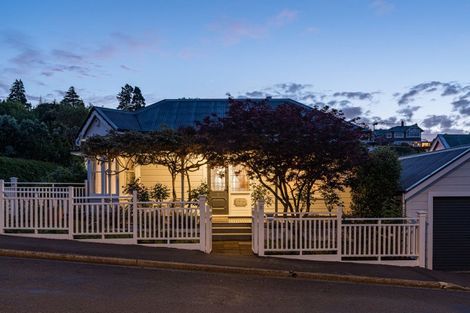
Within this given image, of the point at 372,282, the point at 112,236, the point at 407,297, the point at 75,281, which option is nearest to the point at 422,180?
the point at 372,282

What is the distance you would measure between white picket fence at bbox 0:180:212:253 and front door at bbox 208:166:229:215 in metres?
4.67

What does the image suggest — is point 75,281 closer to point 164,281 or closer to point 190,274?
point 164,281

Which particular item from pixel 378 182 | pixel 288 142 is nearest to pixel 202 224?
pixel 288 142

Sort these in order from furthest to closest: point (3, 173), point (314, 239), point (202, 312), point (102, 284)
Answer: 1. point (3, 173)
2. point (314, 239)
3. point (102, 284)
4. point (202, 312)

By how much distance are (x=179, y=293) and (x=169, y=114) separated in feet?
39.9

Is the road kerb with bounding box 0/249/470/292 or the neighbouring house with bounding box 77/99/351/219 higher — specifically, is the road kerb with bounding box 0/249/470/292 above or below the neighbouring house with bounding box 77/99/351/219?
below

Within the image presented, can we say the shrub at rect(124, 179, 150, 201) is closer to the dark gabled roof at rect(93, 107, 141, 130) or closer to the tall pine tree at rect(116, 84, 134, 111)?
the dark gabled roof at rect(93, 107, 141, 130)

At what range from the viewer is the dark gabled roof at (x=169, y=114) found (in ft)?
60.8

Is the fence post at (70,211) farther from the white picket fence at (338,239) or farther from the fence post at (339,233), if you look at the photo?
the fence post at (339,233)

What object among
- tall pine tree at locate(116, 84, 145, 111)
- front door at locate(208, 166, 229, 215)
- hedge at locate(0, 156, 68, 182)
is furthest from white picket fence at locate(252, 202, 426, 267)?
tall pine tree at locate(116, 84, 145, 111)

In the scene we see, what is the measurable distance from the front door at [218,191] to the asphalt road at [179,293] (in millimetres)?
7083

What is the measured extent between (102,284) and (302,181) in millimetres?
6886

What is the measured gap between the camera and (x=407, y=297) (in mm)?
9336

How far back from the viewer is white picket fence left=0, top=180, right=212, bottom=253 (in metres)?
12.5
